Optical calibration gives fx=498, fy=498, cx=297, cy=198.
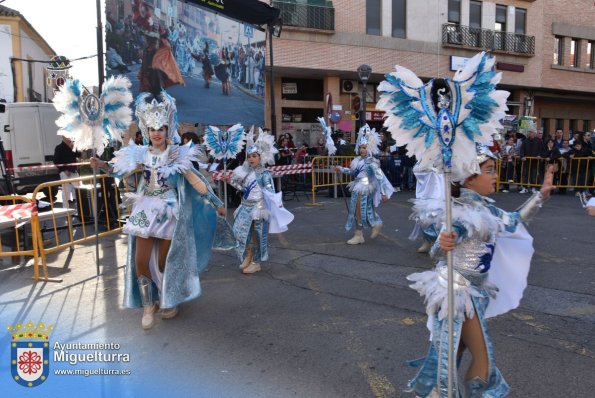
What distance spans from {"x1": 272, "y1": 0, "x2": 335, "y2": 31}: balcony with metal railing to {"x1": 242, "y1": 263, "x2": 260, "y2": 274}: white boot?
16.8 meters

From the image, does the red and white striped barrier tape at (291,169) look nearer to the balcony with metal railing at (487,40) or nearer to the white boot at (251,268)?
the white boot at (251,268)

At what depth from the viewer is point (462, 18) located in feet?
85.0

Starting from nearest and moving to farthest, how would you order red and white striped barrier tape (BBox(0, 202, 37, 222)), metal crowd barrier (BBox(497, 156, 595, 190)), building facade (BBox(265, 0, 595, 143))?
1. red and white striped barrier tape (BBox(0, 202, 37, 222))
2. metal crowd barrier (BBox(497, 156, 595, 190))
3. building facade (BBox(265, 0, 595, 143))

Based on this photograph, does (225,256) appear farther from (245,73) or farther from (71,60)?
(71,60)

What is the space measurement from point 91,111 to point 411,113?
4.28 m

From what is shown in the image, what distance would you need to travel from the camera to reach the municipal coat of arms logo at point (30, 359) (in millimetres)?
3680

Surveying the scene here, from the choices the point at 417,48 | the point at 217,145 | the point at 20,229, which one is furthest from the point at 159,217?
the point at 417,48

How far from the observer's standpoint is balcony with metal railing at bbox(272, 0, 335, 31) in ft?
70.4

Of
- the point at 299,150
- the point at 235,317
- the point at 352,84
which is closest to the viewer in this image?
the point at 235,317

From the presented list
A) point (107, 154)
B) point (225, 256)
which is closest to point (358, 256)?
point (225, 256)

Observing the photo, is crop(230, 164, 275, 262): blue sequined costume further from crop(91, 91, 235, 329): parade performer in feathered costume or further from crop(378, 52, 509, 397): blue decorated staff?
crop(378, 52, 509, 397): blue decorated staff

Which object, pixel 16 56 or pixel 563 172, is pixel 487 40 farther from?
pixel 16 56

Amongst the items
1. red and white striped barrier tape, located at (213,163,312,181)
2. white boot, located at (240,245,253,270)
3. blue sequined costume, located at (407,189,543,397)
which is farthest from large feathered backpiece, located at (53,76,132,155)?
red and white striped barrier tape, located at (213,163,312,181)

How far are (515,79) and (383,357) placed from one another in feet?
90.9
